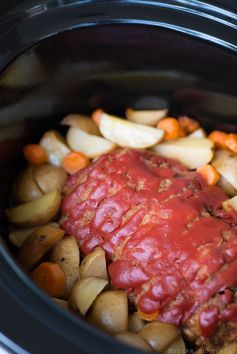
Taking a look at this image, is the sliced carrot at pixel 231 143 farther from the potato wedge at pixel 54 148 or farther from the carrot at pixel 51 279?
the carrot at pixel 51 279

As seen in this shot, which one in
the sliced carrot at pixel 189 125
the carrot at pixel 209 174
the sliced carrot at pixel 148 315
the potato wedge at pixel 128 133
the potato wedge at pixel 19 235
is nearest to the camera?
the sliced carrot at pixel 148 315

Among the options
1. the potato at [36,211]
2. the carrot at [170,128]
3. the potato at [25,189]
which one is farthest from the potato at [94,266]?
the carrot at [170,128]

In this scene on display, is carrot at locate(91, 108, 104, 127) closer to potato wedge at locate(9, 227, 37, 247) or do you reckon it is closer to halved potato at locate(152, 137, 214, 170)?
halved potato at locate(152, 137, 214, 170)

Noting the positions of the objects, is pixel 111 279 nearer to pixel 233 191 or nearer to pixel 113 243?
pixel 113 243

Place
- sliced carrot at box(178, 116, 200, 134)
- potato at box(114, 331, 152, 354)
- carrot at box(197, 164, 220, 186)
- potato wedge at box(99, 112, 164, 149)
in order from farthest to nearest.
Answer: sliced carrot at box(178, 116, 200, 134) < potato wedge at box(99, 112, 164, 149) < carrot at box(197, 164, 220, 186) < potato at box(114, 331, 152, 354)

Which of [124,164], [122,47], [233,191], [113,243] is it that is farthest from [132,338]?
[122,47]

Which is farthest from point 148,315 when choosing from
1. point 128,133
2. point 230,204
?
point 128,133

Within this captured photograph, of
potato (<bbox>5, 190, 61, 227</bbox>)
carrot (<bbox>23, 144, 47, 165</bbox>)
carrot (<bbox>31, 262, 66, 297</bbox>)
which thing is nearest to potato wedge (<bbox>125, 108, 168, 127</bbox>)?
carrot (<bbox>23, 144, 47, 165</bbox>)
